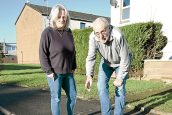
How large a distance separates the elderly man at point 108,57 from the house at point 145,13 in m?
10.4

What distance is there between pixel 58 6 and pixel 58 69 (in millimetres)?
962

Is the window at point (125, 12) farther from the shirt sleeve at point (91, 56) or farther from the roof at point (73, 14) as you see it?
the roof at point (73, 14)

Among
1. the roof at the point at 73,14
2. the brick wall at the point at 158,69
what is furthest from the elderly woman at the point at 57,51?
the roof at the point at 73,14

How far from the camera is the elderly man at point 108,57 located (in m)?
4.39

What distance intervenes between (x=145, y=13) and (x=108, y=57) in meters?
13.6

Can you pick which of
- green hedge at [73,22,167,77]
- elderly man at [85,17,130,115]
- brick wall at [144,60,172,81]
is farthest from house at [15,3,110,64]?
elderly man at [85,17,130,115]

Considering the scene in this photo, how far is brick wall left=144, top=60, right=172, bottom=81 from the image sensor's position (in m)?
11.8

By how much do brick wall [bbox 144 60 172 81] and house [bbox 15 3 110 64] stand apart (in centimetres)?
2848

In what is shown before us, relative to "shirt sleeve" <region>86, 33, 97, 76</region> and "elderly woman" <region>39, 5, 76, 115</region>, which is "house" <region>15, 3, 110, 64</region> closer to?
"elderly woman" <region>39, 5, 76, 115</region>

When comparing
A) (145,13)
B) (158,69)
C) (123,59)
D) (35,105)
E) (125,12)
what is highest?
(125,12)

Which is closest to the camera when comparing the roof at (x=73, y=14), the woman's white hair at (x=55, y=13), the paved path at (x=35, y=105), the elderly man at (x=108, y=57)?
the elderly man at (x=108, y=57)

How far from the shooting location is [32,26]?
42.8 m

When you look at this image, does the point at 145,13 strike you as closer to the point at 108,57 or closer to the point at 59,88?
the point at 108,57

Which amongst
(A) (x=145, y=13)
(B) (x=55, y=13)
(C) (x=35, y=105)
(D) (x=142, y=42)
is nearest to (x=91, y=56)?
(B) (x=55, y=13)
